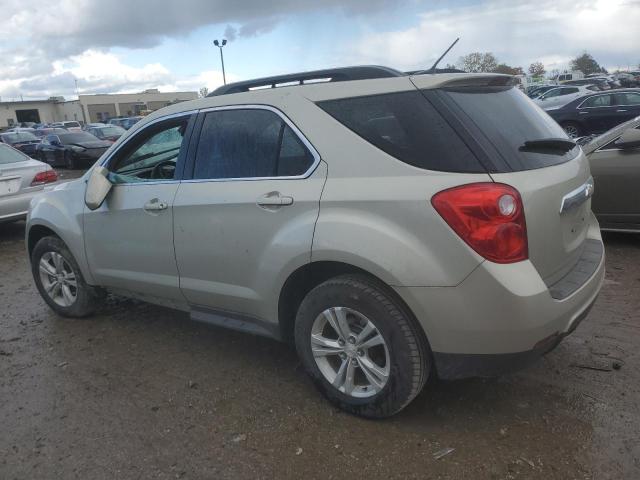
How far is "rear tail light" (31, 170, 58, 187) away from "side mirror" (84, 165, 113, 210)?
16.6 ft

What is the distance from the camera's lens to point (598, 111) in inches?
606

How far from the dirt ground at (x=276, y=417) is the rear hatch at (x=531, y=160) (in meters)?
0.80

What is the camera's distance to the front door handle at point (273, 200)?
2.99 meters

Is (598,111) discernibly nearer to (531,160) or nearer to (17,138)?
(531,160)

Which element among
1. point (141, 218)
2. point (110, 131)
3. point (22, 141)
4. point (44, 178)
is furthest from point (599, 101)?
point (22, 141)

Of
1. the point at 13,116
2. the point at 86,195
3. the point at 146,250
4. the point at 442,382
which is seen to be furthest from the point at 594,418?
the point at 13,116

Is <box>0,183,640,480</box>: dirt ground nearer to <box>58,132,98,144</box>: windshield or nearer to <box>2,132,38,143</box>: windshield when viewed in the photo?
<box>58,132,98,144</box>: windshield

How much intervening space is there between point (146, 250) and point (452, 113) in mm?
2272

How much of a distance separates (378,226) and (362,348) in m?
0.66

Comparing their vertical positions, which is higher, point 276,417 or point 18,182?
point 18,182

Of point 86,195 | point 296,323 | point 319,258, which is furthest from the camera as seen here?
point 86,195

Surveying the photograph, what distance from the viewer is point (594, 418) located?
113 inches

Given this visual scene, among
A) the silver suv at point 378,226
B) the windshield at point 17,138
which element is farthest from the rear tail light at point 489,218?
the windshield at point 17,138

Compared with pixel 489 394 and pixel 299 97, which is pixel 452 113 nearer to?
pixel 299 97
